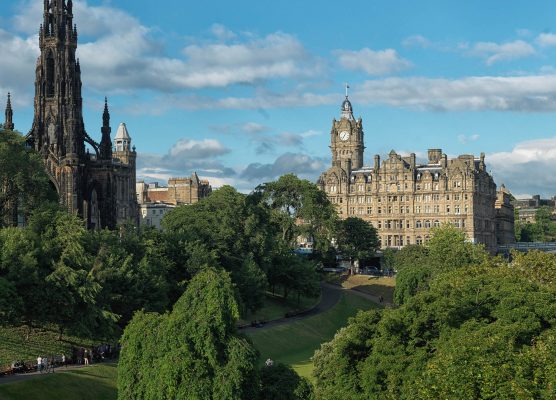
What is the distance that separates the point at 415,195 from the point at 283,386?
135250 mm

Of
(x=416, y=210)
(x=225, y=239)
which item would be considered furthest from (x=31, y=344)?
(x=416, y=210)

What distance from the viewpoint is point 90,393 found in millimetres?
63500

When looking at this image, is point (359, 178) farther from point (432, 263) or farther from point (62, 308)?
point (62, 308)

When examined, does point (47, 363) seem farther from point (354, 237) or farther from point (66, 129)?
point (354, 237)

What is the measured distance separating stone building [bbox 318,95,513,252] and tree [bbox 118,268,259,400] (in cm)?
12874

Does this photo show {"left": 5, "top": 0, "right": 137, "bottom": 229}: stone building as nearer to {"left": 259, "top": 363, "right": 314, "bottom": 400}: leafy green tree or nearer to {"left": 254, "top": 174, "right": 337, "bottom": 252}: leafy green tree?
{"left": 254, "top": 174, "right": 337, "bottom": 252}: leafy green tree

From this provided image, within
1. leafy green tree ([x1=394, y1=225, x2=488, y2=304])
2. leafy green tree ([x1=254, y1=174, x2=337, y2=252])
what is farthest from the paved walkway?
leafy green tree ([x1=254, y1=174, x2=337, y2=252])

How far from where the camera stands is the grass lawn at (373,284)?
135788mm

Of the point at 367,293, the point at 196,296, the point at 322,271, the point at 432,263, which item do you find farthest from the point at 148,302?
the point at 322,271

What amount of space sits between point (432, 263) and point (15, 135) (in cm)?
5459

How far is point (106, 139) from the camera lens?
115250 millimetres

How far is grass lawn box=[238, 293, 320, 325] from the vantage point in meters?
103

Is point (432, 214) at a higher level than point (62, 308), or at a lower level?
higher

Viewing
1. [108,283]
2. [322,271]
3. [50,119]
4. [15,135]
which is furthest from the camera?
[322,271]
